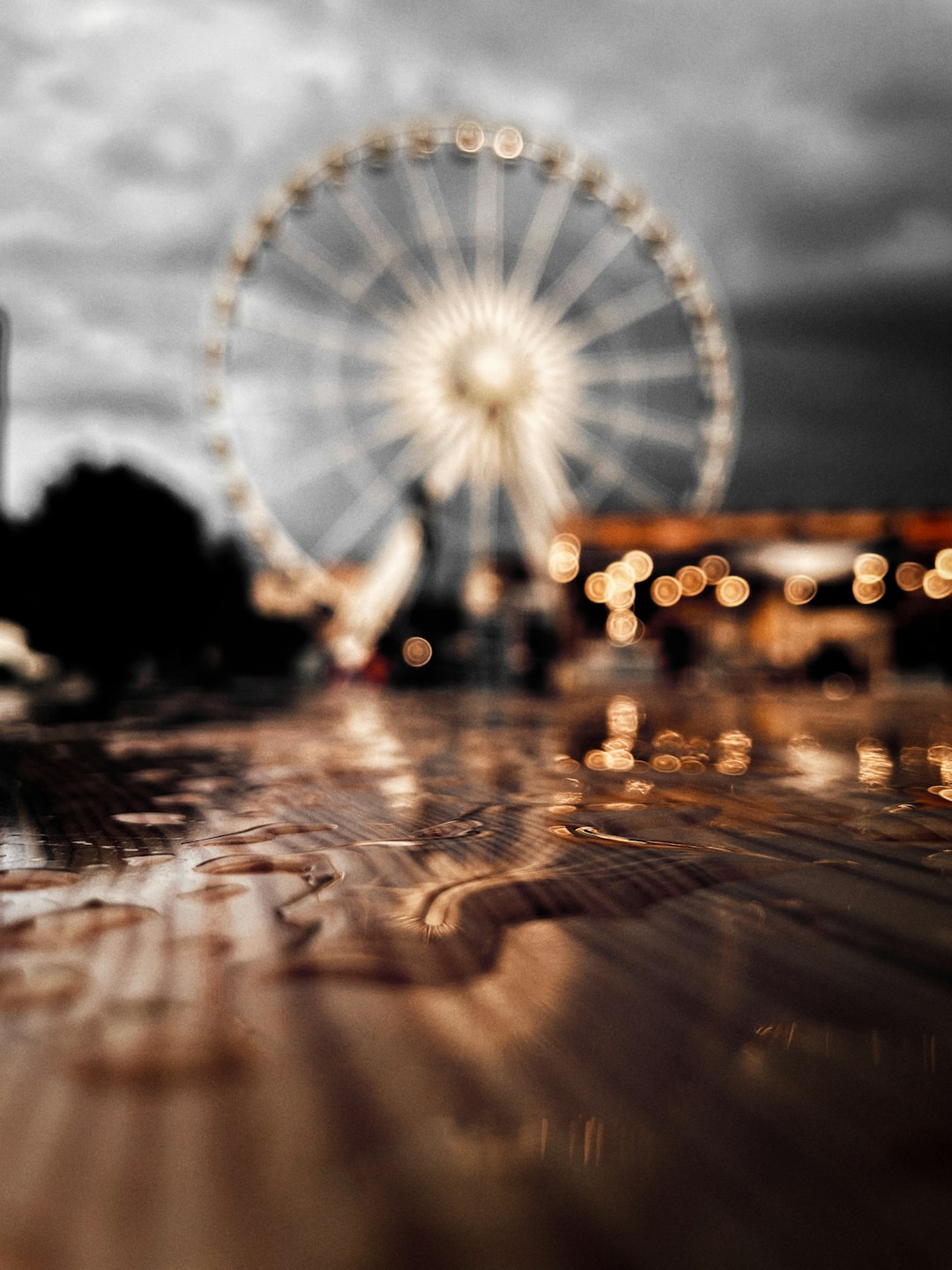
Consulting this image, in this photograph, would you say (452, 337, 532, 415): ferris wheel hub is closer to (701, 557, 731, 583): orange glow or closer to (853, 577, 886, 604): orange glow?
(701, 557, 731, 583): orange glow

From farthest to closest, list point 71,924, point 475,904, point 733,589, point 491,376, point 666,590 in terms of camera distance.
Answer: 1. point 666,590
2. point 733,589
3. point 491,376
4. point 475,904
5. point 71,924

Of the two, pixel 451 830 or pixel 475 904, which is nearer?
pixel 475 904

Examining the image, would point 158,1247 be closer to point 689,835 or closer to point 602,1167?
point 602,1167

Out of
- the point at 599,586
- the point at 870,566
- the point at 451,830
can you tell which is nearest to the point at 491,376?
the point at 599,586

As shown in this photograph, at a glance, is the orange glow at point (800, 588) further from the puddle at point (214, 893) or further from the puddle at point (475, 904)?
the puddle at point (214, 893)

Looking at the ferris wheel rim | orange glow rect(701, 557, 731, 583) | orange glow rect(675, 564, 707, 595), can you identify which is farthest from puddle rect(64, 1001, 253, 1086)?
orange glow rect(675, 564, 707, 595)

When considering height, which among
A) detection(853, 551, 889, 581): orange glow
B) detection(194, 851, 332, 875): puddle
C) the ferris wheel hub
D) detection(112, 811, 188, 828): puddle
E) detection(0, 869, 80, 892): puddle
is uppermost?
the ferris wheel hub

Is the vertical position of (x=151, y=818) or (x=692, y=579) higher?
(x=692, y=579)

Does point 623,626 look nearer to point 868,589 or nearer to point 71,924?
point 868,589
